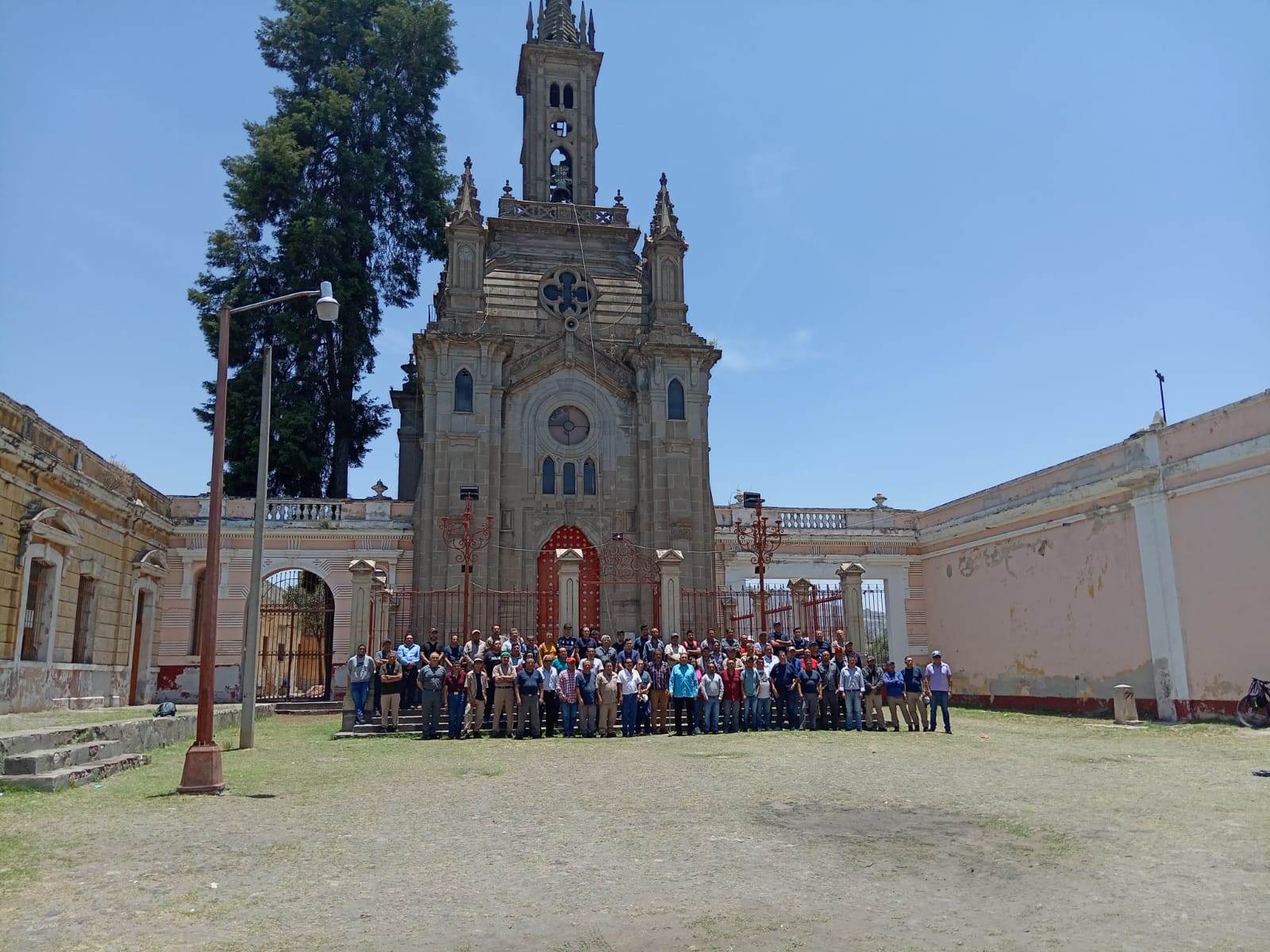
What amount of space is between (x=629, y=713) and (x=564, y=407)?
14.9 meters

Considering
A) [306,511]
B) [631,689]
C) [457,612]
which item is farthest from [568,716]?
[306,511]

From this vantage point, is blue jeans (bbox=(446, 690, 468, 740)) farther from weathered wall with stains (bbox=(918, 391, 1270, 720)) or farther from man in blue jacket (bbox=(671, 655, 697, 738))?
weathered wall with stains (bbox=(918, 391, 1270, 720))

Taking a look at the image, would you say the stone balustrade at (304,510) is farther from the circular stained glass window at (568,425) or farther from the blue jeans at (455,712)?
the blue jeans at (455,712)

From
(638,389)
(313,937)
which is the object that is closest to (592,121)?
(638,389)

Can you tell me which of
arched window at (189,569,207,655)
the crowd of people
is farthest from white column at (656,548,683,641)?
arched window at (189,569,207,655)

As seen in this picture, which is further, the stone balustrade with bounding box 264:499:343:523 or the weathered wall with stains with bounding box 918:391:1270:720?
the stone balustrade with bounding box 264:499:343:523

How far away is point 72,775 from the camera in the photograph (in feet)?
35.4

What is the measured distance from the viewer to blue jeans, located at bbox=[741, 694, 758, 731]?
1789cm

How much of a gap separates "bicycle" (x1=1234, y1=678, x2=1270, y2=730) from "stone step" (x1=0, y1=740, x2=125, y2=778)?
17727mm

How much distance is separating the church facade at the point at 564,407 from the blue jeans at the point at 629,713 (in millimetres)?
8859

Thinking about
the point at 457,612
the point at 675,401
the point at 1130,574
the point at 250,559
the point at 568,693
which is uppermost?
the point at 675,401

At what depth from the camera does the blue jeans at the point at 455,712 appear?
54.9 ft

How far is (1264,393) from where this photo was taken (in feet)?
59.0

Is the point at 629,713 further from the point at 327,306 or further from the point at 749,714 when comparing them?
the point at 327,306
